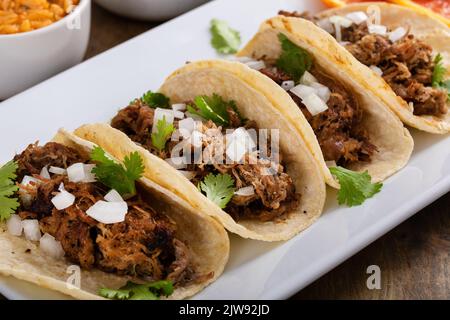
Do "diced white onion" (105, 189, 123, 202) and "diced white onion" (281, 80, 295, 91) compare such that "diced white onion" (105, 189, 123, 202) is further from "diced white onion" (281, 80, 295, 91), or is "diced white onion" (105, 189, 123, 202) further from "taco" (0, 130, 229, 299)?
"diced white onion" (281, 80, 295, 91)

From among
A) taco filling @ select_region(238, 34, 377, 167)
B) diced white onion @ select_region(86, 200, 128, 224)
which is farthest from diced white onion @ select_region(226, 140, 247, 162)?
diced white onion @ select_region(86, 200, 128, 224)

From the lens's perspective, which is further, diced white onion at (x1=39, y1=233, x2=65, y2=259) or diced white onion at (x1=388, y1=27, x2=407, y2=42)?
diced white onion at (x1=388, y1=27, x2=407, y2=42)

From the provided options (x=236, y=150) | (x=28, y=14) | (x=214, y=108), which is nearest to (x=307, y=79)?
(x=214, y=108)

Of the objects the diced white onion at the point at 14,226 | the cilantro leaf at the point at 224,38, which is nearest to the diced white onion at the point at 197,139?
the diced white onion at the point at 14,226

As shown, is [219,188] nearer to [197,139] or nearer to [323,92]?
[197,139]

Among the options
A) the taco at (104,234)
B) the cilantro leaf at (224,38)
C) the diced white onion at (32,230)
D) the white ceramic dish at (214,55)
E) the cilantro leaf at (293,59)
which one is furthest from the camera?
the cilantro leaf at (224,38)

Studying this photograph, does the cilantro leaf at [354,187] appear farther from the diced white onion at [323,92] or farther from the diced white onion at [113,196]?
the diced white onion at [113,196]
